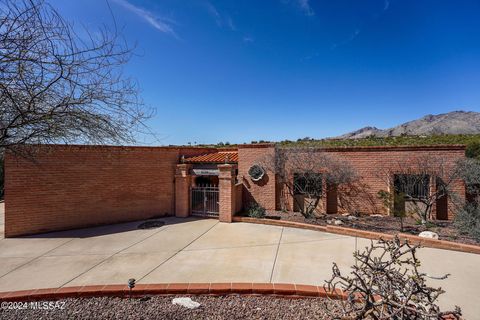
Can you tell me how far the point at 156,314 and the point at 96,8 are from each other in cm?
462

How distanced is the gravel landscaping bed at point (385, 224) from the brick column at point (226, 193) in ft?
7.87

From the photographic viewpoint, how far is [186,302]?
3744mm


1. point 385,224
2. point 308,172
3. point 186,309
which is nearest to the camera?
point 186,309

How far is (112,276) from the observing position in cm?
475

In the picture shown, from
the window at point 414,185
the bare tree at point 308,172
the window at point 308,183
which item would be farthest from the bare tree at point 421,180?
the window at point 308,183

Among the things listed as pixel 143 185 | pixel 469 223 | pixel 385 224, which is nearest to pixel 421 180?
pixel 469 223

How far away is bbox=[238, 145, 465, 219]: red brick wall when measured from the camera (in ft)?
29.8

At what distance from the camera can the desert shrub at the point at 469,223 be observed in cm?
671

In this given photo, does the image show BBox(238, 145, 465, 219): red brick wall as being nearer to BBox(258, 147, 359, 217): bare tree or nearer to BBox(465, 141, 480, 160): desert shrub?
BBox(258, 147, 359, 217): bare tree

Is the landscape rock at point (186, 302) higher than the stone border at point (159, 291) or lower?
lower

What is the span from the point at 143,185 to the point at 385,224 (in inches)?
390

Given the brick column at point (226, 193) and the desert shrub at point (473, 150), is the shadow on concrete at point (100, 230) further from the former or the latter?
the desert shrub at point (473, 150)

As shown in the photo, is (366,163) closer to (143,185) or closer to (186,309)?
(186,309)

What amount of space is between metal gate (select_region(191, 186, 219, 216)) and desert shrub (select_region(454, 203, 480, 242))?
851cm
